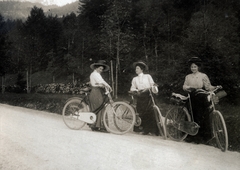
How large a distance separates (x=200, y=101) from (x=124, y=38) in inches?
496

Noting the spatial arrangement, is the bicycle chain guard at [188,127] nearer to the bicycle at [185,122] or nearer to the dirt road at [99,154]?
the bicycle at [185,122]

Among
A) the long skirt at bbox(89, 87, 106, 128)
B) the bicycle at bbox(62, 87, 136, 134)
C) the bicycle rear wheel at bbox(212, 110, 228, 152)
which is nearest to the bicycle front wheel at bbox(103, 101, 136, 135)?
the bicycle at bbox(62, 87, 136, 134)

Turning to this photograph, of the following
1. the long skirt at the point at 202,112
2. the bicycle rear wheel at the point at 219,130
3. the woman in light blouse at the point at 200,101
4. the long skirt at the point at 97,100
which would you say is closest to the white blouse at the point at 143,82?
the long skirt at the point at 97,100

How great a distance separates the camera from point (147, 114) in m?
6.04

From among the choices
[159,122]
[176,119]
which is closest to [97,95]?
[159,122]

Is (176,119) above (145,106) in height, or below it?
below

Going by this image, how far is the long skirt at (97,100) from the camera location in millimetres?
5969

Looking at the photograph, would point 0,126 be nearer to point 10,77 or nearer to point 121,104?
point 121,104

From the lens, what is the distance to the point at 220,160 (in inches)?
162

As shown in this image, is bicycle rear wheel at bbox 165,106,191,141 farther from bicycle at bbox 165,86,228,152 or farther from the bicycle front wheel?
the bicycle front wheel

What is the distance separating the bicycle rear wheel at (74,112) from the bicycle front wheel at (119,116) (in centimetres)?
69

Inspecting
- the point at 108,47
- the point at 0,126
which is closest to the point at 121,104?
the point at 0,126

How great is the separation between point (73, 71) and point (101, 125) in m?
17.7

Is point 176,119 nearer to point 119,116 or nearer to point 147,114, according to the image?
point 147,114
